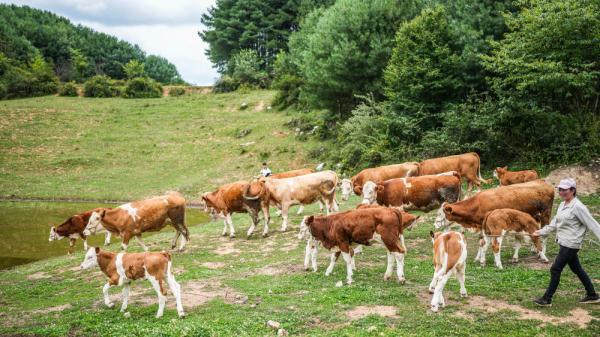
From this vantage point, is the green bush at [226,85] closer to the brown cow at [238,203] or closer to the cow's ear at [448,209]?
the brown cow at [238,203]

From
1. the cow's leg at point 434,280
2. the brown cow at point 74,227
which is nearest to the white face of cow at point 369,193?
the cow's leg at point 434,280

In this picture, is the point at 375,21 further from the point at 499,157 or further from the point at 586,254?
the point at 586,254

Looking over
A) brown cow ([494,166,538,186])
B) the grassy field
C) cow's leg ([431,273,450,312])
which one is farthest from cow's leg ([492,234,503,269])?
brown cow ([494,166,538,186])

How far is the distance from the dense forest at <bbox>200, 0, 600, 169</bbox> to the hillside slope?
23.8 feet

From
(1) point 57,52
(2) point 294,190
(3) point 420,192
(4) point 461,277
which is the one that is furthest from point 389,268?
(1) point 57,52

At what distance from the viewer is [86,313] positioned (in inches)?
398

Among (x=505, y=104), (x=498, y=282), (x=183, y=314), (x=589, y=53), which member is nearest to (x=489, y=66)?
(x=505, y=104)

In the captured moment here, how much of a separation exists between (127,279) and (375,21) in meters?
28.3

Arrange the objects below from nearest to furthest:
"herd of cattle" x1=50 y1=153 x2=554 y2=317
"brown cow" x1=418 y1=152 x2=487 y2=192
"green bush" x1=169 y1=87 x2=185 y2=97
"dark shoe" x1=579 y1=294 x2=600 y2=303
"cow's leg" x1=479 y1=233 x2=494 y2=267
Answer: "dark shoe" x1=579 y1=294 x2=600 y2=303 → "herd of cattle" x1=50 y1=153 x2=554 y2=317 → "cow's leg" x1=479 y1=233 x2=494 y2=267 → "brown cow" x1=418 y1=152 x2=487 y2=192 → "green bush" x1=169 y1=87 x2=185 y2=97

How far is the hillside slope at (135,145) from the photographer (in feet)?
117

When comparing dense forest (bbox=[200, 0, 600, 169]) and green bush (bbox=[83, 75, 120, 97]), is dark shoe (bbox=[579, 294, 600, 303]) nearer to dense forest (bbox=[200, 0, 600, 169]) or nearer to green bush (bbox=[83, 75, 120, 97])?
dense forest (bbox=[200, 0, 600, 169])

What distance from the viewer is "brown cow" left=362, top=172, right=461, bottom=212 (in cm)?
1525

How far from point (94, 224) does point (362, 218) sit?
9.02m

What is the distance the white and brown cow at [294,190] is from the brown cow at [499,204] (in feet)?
19.7
